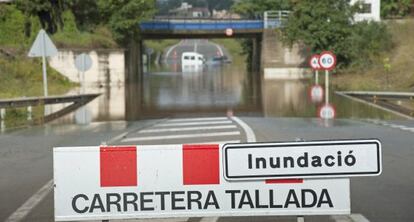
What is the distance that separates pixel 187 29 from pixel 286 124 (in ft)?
173

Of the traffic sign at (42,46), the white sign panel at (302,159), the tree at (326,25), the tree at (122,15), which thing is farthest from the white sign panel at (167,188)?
the tree at (326,25)

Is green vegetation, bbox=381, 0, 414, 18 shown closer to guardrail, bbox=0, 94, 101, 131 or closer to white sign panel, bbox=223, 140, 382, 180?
guardrail, bbox=0, 94, 101, 131

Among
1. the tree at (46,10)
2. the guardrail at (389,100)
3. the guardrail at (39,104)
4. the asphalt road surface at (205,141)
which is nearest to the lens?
the asphalt road surface at (205,141)

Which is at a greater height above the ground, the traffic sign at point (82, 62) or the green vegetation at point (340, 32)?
the green vegetation at point (340, 32)

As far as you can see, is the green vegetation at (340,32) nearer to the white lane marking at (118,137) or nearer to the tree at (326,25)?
the tree at (326,25)

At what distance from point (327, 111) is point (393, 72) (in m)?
23.1

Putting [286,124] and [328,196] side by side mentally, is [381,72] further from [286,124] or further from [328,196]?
[328,196]

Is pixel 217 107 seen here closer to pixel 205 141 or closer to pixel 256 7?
pixel 205 141

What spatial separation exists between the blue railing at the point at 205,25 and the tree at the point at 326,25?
11681mm

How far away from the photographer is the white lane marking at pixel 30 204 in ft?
25.4

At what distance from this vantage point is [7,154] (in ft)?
43.4

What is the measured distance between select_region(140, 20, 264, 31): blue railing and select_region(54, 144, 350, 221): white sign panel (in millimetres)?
62740

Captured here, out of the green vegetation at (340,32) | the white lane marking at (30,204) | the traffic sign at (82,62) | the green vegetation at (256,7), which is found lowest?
the white lane marking at (30,204)

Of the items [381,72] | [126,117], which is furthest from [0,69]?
[381,72]
